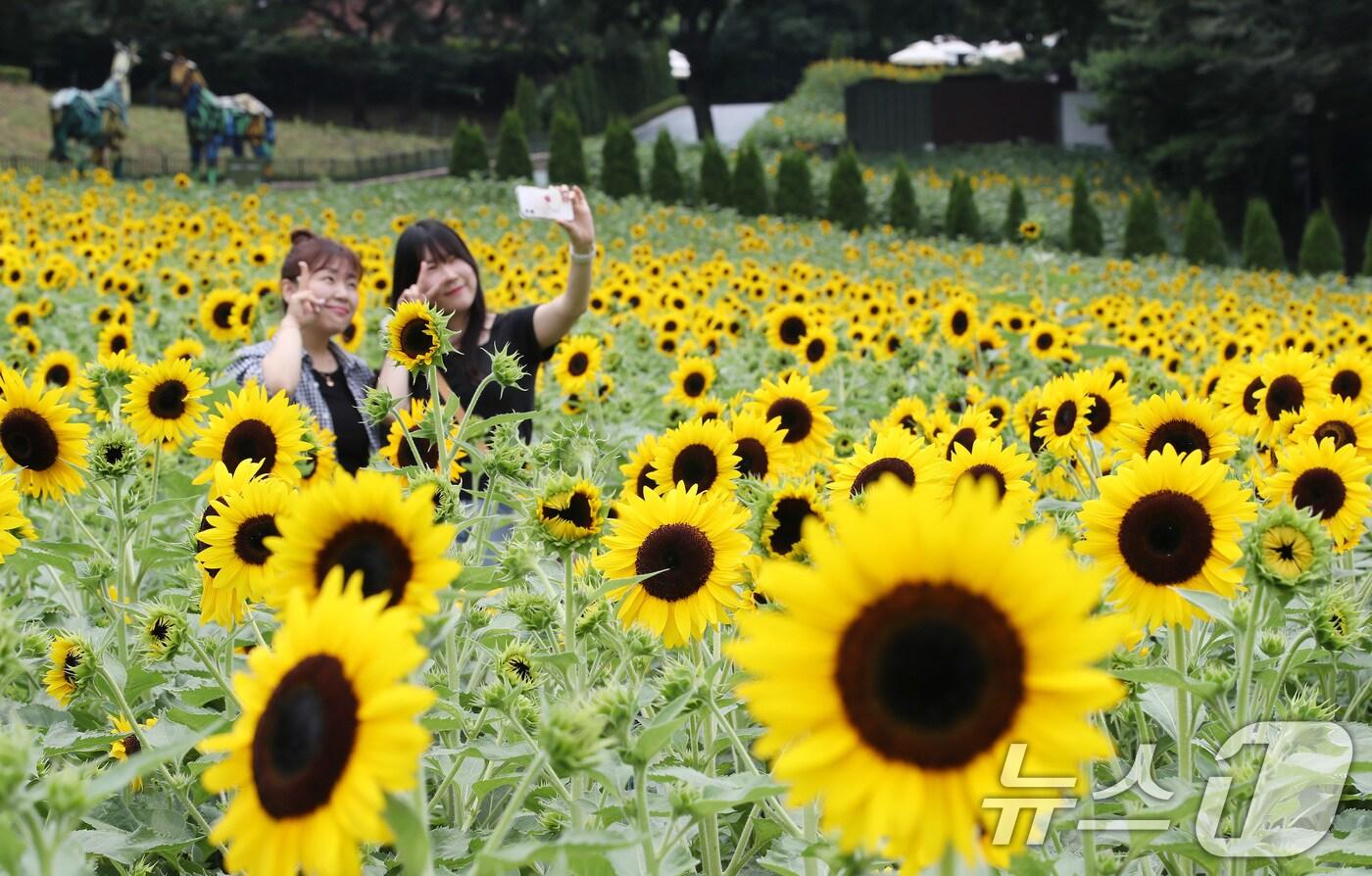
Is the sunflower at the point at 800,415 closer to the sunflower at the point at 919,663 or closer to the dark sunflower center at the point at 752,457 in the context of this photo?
the dark sunflower center at the point at 752,457

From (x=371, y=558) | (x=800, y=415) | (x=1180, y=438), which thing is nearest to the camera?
(x=371, y=558)

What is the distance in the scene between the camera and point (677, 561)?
2.04 meters

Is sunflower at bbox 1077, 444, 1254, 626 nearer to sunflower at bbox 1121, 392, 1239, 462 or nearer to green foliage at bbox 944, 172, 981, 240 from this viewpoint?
sunflower at bbox 1121, 392, 1239, 462

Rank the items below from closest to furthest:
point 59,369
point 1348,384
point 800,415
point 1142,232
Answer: point 800,415 < point 1348,384 < point 59,369 < point 1142,232

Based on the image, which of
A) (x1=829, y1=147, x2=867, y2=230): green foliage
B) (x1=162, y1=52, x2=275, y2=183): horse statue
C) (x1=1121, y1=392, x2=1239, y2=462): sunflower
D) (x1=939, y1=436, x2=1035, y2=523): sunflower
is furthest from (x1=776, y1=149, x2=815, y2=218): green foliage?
(x1=939, y1=436, x2=1035, y2=523): sunflower

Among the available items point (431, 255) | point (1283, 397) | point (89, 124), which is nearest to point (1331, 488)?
point (1283, 397)

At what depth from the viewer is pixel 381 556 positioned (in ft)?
4.32

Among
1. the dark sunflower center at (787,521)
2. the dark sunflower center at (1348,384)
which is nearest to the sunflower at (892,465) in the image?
the dark sunflower center at (787,521)

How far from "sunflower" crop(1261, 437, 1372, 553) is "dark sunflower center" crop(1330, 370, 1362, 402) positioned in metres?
1.29

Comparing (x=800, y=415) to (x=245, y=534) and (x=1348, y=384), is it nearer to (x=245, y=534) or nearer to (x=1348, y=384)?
(x=1348, y=384)

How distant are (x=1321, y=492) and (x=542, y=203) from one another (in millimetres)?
2546

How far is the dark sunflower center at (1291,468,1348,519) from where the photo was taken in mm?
2379

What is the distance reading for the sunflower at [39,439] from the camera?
249 cm

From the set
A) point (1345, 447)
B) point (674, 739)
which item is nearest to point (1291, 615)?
point (1345, 447)
